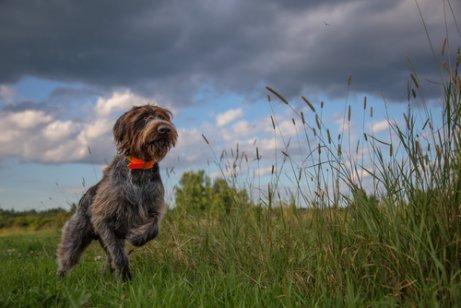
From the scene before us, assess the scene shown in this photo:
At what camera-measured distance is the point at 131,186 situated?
6.68 m

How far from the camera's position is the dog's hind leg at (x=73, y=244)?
7340 millimetres

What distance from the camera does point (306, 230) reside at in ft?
18.2

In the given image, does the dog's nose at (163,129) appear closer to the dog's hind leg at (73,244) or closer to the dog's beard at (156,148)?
the dog's beard at (156,148)

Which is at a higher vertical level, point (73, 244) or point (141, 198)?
point (141, 198)

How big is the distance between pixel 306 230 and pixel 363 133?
4.78 feet

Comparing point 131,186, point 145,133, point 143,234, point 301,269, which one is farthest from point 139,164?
point 301,269

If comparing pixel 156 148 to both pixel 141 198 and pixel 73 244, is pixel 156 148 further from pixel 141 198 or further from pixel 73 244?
pixel 73 244

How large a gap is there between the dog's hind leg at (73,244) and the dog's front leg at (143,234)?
4.34 ft

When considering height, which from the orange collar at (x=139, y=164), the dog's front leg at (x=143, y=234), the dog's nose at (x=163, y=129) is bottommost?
the dog's front leg at (x=143, y=234)

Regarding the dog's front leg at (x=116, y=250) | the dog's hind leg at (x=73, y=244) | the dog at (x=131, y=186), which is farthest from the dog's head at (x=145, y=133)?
the dog's hind leg at (x=73, y=244)

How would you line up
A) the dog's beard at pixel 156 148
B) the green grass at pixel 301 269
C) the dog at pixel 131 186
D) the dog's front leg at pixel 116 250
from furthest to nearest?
the dog's beard at pixel 156 148, the dog at pixel 131 186, the dog's front leg at pixel 116 250, the green grass at pixel 301 269

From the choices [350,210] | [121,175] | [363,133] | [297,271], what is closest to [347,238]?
[350,210]

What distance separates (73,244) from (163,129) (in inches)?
89.8

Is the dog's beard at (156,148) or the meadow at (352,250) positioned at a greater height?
the dog's beard at (156,148)
